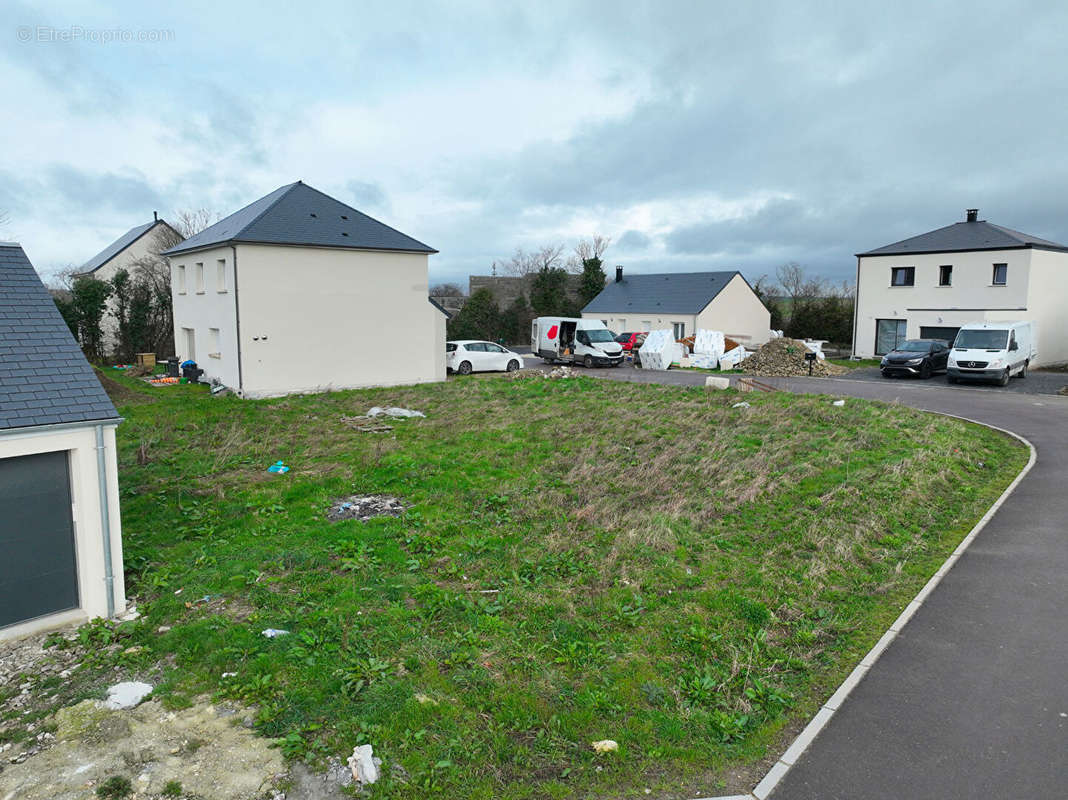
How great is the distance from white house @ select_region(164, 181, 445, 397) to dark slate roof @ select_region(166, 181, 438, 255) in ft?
0.13

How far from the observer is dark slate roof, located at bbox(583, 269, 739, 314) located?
42688 millimetres

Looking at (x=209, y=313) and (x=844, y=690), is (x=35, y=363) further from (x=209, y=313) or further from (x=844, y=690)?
(x=209, y=313)

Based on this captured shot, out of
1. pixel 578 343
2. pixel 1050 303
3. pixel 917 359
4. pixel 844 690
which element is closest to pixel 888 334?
pixel 1050 303

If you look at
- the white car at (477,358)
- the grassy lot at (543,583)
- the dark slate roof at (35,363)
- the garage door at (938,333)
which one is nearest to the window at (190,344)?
the white car at (477,358)

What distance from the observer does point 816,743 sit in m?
4.78

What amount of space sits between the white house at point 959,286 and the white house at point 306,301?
22.9 m

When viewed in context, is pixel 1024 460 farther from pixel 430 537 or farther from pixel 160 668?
pixel 160 668

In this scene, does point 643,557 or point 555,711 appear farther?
point 643,557

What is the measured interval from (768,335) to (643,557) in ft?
135

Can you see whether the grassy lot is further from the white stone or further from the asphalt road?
the asphalt road

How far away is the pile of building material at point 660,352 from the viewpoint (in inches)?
1222

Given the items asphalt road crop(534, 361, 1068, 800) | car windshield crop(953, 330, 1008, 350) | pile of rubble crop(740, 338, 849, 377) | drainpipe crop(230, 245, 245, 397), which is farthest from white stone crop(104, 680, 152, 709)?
car windshield crop(953, 330, 1008, 350)

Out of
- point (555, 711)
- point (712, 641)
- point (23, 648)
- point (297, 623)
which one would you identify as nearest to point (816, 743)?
point (712, 641)

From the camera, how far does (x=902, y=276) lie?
34375 millimetres
